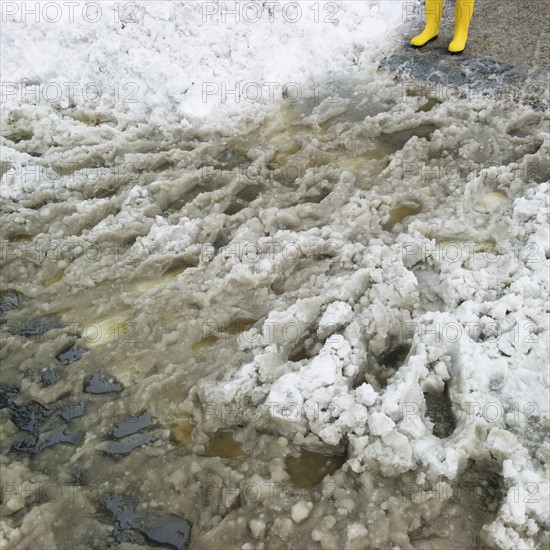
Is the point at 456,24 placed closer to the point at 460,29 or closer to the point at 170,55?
the point at 460,29

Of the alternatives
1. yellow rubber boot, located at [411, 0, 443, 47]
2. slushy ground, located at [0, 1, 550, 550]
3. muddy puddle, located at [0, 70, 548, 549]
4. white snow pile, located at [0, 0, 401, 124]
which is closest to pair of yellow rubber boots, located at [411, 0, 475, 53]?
yellow rubber boot, located at [411, 0, 443, 47]

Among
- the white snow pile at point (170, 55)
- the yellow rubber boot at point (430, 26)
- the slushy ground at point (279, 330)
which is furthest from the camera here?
the yellow rubber boot at point (430, 26)

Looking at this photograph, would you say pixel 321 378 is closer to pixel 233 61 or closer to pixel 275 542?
pixel 275 542

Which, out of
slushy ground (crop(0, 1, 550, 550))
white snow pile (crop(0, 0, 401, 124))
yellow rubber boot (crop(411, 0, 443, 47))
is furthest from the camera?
yellow rubber boot (crop(411, 0, 443, 47))

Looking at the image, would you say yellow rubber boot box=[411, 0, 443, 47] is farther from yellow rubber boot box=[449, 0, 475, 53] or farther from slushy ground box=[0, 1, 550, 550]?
slushy ground box=[0, 1, 550, 550]

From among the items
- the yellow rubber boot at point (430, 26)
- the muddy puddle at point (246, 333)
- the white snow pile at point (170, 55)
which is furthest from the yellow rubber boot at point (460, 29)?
the muddy puddle at point (246, 333)

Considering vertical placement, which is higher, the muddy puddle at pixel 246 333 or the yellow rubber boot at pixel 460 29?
the yellow rubber boot at pixel 460 29

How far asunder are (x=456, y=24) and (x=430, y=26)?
0.29 m

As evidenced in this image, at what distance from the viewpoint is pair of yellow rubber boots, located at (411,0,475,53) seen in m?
5.39

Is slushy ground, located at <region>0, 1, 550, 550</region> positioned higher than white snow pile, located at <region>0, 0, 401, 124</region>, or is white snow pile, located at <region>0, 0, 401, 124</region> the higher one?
white snow pile, located at <region>0, 0, 401, 124</region>

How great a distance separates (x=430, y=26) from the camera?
5754mm

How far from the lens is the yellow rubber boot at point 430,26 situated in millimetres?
5656

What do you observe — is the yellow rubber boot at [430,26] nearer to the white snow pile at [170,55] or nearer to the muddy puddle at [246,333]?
the white snow pile at [170,55]

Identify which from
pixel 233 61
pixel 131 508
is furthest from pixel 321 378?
pixel 233 61
